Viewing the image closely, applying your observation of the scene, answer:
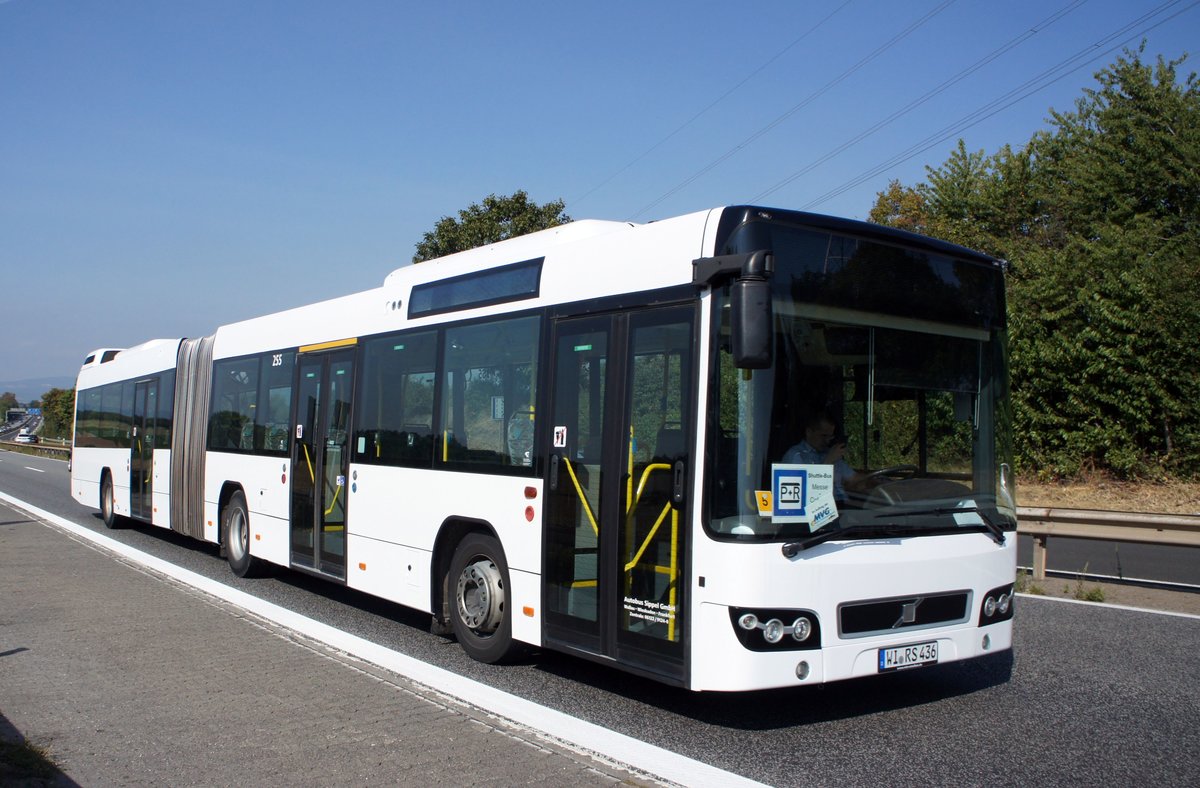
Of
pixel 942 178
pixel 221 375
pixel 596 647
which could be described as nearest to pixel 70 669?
pixel 596 647

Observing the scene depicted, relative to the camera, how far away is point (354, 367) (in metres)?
10.6

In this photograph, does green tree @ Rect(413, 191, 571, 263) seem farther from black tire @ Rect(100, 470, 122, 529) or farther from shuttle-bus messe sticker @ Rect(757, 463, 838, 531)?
shuttle-bus messe sticker @ Rect(757, 463, 838, 531)

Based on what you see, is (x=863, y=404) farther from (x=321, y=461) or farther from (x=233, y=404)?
(x=233, y=404)

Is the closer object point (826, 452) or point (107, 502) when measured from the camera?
point (826, 452)

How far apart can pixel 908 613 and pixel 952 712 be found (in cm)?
91

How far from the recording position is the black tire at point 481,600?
7879 millimetres

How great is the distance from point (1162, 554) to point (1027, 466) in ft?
17.7

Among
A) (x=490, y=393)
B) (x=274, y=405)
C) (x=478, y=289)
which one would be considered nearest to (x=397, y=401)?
(x=478, y=289)

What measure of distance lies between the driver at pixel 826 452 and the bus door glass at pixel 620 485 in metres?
0.64

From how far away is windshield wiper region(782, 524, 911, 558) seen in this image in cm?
586

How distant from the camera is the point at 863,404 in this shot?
632 centimetres

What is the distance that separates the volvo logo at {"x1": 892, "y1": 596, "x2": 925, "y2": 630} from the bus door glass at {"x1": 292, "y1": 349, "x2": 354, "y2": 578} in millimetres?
5842

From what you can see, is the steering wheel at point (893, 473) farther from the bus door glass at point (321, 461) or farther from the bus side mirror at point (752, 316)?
the bus door glass at point (321, 461)

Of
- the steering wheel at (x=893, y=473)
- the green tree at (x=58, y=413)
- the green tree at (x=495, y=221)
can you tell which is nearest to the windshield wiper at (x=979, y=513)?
the steering wheel at (x=893, y=473)
